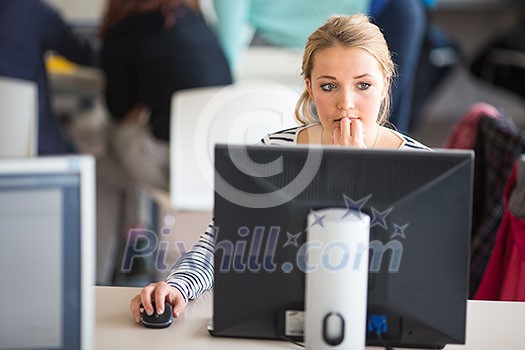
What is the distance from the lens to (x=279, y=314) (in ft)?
4.14

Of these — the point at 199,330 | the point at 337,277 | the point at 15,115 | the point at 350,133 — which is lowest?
the point at 199,330

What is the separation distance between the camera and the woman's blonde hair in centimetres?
147

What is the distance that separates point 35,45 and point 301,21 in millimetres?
1140

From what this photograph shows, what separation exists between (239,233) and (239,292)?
85mm

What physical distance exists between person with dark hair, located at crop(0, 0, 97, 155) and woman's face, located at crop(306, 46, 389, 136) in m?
1.94

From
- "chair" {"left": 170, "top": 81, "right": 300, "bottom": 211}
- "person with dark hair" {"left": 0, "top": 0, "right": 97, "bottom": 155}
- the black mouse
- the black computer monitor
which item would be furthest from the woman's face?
"person with dark hair" {"left": 0, "top": 0, "right": 97, "bottom": 155}

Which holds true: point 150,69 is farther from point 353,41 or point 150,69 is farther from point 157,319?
point 157,319

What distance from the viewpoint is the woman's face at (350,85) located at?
1.47 meters

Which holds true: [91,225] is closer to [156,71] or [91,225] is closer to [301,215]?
[301,215]

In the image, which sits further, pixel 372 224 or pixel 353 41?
pixel 353 41

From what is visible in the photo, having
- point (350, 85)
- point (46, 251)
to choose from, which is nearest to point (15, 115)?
point (350, 85)

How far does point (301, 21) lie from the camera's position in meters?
2.59

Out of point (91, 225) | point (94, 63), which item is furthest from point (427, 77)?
point (91, 225)

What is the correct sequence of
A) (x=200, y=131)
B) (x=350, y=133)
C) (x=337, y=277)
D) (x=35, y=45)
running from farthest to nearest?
(x=35, y=45)
(x=200, y=131)
(x=350, y=133)
(x=337, y=277)
